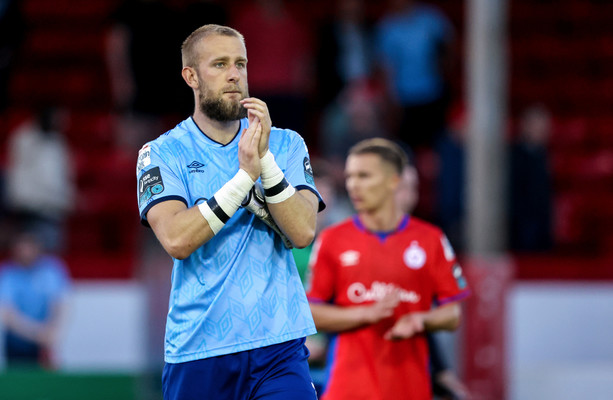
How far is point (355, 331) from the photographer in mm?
5211

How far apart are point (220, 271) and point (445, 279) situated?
168cm

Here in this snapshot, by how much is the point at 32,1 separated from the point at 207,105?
1140 centimetres

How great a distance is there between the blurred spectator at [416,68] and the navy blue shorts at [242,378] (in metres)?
7.63

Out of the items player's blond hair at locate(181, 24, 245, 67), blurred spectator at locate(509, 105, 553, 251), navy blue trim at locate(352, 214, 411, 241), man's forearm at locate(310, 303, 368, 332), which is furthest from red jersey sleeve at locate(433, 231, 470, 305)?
blurred spectator at locate(509, 105, 553, 251)

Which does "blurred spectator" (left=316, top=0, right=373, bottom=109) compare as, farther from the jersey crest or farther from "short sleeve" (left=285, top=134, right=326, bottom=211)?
"short sleeve" (left=285, top=134, right=326, bottom=211)

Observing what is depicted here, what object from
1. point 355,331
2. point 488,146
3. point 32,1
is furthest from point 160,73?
point 355,331

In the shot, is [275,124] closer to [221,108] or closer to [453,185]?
[453,185]

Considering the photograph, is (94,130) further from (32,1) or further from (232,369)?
(232,369)

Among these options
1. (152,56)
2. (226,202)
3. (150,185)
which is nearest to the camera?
(226,202)

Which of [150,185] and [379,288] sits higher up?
[150,185]

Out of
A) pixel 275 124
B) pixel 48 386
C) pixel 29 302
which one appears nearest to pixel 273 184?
pixel 48 386

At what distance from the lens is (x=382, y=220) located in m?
5.43

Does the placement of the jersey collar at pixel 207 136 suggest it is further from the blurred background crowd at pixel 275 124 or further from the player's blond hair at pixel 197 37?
the blurred background crowd at pixel 275 124

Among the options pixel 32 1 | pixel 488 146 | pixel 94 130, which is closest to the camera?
pixel 488 146
